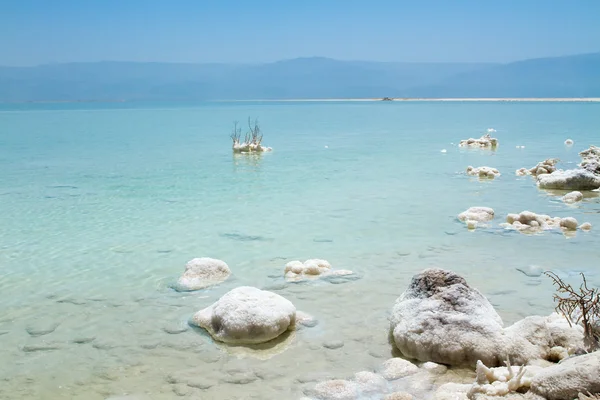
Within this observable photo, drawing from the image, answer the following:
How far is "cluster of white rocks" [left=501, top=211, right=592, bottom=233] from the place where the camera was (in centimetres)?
971

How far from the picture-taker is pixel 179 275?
7.75 meters

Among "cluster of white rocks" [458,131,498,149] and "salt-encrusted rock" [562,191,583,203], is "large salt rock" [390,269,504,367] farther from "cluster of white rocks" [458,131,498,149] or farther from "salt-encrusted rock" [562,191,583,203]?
"cluster of white rocks" [458,131,498,149]

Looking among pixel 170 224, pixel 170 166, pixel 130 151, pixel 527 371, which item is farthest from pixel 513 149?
pixel 527 371

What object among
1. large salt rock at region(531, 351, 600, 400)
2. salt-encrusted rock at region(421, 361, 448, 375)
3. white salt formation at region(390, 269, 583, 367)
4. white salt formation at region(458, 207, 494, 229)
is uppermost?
large salt rock at region(531, 351, 600, 400)

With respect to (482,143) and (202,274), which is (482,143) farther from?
(202,274)

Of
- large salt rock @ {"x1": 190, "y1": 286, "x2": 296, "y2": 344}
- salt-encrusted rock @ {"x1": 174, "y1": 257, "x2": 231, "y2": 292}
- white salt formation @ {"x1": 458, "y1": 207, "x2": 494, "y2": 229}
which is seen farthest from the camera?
white salt formation @ {"x1": 458, "y1": 207, "x2": 494, "y2": 229}

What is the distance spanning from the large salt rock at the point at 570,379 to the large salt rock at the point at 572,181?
10.4 meters

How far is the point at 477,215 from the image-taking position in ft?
34.6

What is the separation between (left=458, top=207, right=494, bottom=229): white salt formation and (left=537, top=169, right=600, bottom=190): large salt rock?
373 centimetres

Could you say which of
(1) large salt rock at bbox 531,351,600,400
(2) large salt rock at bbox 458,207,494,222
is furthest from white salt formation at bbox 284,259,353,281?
(1) large salt rock at bbox 531,351,600,400

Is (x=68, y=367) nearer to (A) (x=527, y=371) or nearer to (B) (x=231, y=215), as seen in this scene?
(A) (x=527, y=371)

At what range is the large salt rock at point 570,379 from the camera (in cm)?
382

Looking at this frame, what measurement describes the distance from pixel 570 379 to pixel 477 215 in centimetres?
681

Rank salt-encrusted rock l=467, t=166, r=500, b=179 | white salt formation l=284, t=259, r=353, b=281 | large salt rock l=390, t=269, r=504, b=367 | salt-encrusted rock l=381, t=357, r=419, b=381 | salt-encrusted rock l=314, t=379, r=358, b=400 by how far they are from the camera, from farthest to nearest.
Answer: salt-encrusted rock l=467, t=166, r=500, b=179 < white salt formation l=284, t=259, r=353, b=281 < large salt rock l=390, t=269, r=504, b=367 < salt-encrusted rock l=381, t=357, r=419, b=381 < salt-encrusted rock l=314, t=379, r=358, b=400
